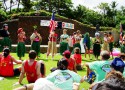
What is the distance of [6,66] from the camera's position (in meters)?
10.1

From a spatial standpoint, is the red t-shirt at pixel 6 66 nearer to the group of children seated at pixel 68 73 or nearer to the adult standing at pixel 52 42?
the group of children seated at pixel 68 73

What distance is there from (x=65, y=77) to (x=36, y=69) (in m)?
2.24

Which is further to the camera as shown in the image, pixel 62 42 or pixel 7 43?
pixel 62 42

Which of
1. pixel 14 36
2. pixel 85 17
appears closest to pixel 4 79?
pixel 14 36

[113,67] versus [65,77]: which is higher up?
[113,67]

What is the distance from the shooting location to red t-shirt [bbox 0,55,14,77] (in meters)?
10.1

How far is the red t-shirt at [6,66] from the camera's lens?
33.3 ft

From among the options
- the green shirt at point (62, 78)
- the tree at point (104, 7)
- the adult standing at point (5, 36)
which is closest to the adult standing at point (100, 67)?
the green shirt at point (62, 78)

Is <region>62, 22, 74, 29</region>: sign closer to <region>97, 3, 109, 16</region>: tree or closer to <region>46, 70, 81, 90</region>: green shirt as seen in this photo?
<region>46, 70, 81, 90</region>: green shirt

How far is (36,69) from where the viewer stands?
849 centimetres

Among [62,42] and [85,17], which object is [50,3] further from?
[62,42]

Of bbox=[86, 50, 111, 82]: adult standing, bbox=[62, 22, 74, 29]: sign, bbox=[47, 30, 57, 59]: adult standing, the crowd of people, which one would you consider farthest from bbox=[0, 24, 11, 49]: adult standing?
bbox=[62, 22, 74, 29]: sign

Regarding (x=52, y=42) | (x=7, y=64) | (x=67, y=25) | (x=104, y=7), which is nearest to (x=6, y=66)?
(x=7, y=64)

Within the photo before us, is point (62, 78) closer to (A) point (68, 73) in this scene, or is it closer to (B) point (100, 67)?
(A) point (68, 73)
